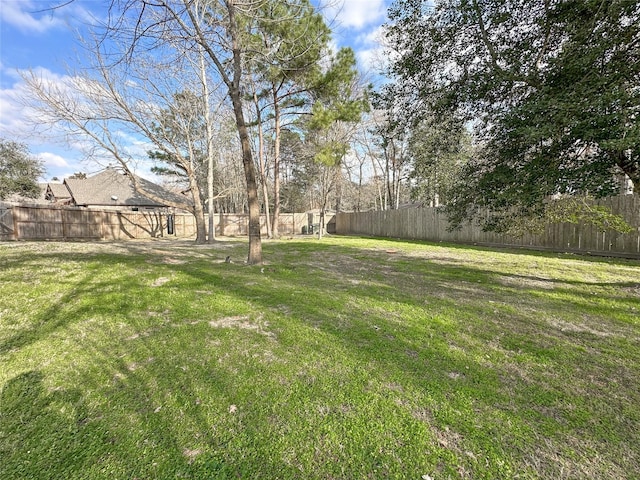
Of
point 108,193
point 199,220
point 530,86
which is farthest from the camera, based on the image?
point 108,193

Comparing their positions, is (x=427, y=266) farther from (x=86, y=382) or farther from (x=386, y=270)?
(x=86, y=382)

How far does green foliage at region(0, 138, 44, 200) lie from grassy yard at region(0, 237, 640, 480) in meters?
23.8

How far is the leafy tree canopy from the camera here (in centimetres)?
304

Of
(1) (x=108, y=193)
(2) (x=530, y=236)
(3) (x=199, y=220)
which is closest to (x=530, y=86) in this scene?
(2) (x=530, y=236)

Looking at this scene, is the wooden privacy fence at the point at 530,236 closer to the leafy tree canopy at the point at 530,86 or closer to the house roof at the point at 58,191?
the leafy tree canopy at the point at 530,86

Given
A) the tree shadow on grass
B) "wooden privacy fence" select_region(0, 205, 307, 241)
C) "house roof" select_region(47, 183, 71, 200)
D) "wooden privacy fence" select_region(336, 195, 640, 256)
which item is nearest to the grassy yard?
the tree shadow on grass

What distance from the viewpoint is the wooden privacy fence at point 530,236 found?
697cm

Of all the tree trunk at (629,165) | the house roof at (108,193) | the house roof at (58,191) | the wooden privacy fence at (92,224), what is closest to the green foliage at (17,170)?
the house roof at (108,193)

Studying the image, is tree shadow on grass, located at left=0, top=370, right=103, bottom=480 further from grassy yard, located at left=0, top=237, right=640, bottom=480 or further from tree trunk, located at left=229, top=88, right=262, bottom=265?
tree trunk, located at left=229, top=88, right=262, bottom=265

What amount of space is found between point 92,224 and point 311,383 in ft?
53.1

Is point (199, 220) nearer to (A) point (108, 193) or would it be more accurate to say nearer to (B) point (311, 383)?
(B) point (311, 383)

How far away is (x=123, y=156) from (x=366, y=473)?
1322 centimetres

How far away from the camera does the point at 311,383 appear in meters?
2.13

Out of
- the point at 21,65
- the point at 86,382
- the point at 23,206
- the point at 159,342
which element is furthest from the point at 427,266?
the point at 23,206
